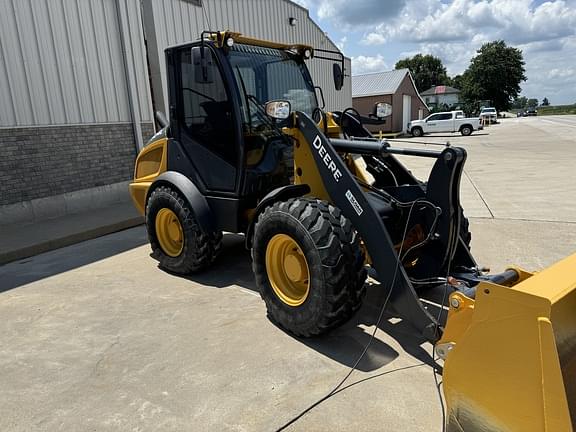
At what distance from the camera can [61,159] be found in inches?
325

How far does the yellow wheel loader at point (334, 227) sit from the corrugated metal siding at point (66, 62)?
3.64 m

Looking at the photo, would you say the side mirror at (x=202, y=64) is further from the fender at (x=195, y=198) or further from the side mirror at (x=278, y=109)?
the fender at (x=195, y=198)

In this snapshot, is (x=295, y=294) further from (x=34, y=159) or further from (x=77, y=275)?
→ (x=34, y=159)

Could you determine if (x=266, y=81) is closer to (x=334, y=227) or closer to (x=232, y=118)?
(x=232, y=118)

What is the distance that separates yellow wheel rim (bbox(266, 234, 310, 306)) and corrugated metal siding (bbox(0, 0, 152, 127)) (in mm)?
6394

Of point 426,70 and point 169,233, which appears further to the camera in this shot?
point 426,70

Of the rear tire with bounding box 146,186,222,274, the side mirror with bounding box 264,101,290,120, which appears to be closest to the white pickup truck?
the rear tire with bounding box 146,186,222,274

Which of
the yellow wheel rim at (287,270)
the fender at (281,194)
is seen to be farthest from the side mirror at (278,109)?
the yellow wheel rim at (287,270)

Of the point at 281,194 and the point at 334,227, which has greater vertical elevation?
the point at 281,194

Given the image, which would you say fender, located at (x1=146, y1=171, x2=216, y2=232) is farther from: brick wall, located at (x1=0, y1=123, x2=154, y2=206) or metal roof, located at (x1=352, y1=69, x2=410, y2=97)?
metal roof, located at (x1=352, y1=69, x2=410, y2=97)

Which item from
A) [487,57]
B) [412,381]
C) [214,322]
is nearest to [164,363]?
[214,322]

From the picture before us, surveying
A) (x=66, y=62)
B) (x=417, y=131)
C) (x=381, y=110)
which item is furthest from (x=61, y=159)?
(x=417, y=131)

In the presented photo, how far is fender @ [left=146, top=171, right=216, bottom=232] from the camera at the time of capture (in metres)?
4.41

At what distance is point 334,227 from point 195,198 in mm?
1933
